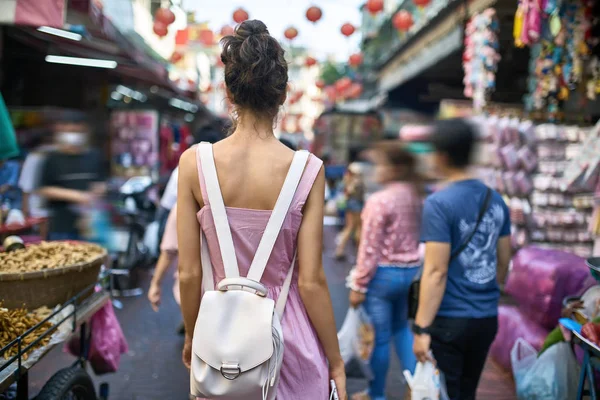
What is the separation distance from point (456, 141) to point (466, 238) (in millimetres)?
498

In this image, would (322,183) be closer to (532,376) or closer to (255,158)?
(255,158)

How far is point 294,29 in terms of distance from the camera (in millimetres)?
15094

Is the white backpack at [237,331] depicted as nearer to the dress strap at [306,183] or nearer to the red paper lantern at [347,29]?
the dress strap at [306,183]

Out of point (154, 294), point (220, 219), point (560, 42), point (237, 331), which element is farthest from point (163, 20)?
point (237, 331)

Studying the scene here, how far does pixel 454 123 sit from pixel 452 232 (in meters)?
0.56

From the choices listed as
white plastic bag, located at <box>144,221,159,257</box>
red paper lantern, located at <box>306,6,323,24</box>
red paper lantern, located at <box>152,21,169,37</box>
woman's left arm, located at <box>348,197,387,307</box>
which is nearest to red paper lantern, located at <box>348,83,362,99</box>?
red paper lantern, located at <box>306,6,323,24</box>

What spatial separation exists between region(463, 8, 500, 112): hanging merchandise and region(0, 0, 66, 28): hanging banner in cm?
498

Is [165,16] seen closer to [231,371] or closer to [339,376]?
[339,376]

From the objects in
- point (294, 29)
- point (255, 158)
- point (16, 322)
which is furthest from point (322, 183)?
point (294, 29)

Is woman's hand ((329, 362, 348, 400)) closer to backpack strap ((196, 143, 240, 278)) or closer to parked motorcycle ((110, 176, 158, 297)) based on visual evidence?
backpack strap ((196, 143, 240, 278))

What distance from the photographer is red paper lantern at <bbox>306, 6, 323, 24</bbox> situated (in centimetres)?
1260

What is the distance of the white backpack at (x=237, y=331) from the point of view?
6.40ft

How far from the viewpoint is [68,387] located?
120 inches

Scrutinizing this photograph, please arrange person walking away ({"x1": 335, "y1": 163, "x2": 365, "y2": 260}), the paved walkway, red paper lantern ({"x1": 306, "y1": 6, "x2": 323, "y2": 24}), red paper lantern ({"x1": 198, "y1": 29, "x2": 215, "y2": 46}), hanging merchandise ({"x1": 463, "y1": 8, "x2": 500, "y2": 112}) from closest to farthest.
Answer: the paved walkway → hanging merchandise ({"x1": 463, "y1": 8, "x2": 500, "y2": 112}) → person walking away ({"x1": 335, "y1": 163, "x2": 365, "y2": 260}) → red paper lantern ({"x1": 306, "y1": 6, "x2": 323, "y2": 24}) → red paper lantern ({"x1": 198, "y1": 29, "x2": 215, "y2": 46})
